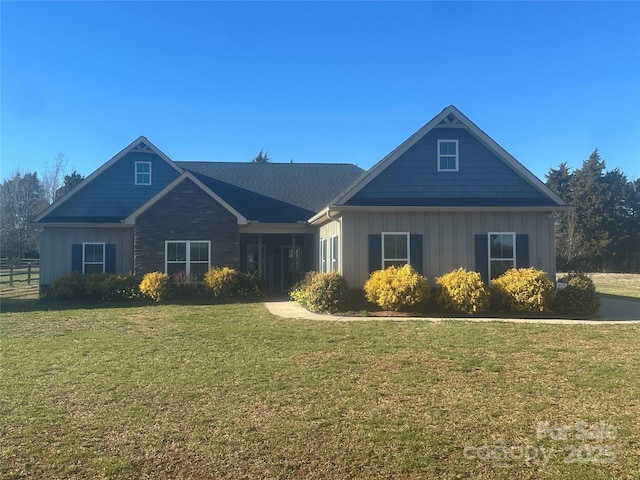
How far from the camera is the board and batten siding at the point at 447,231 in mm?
15805

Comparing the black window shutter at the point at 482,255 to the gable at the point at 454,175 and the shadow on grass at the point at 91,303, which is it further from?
the shadow on grass at the point at 91,303

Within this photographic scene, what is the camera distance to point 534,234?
1627cm

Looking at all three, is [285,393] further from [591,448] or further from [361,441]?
[591,448]

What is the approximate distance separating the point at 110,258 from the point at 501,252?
14639 millimetres

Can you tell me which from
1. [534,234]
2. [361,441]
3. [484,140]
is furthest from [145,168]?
[361,441]

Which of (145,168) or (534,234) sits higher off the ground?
(145,168)

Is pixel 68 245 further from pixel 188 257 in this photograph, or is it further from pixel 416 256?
pixel 416 256

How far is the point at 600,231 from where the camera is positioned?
48.4 metres

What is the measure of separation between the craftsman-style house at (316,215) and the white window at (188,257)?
0.04 m

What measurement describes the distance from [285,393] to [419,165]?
11.3m

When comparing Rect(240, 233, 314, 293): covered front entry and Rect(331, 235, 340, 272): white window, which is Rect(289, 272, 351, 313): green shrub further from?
Rect(240, 233, 314, 293): covered front entry

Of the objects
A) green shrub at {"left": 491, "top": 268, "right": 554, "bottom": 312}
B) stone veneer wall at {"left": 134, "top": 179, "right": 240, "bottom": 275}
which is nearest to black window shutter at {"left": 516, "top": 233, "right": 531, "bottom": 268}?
green shrub at {"left": 491, "top": 268, "right": 554, "bottom": 312}

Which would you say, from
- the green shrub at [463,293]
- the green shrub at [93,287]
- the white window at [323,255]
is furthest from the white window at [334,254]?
the green shrub at [93,287]

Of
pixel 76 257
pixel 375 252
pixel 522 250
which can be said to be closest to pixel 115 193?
pixel 76 257
